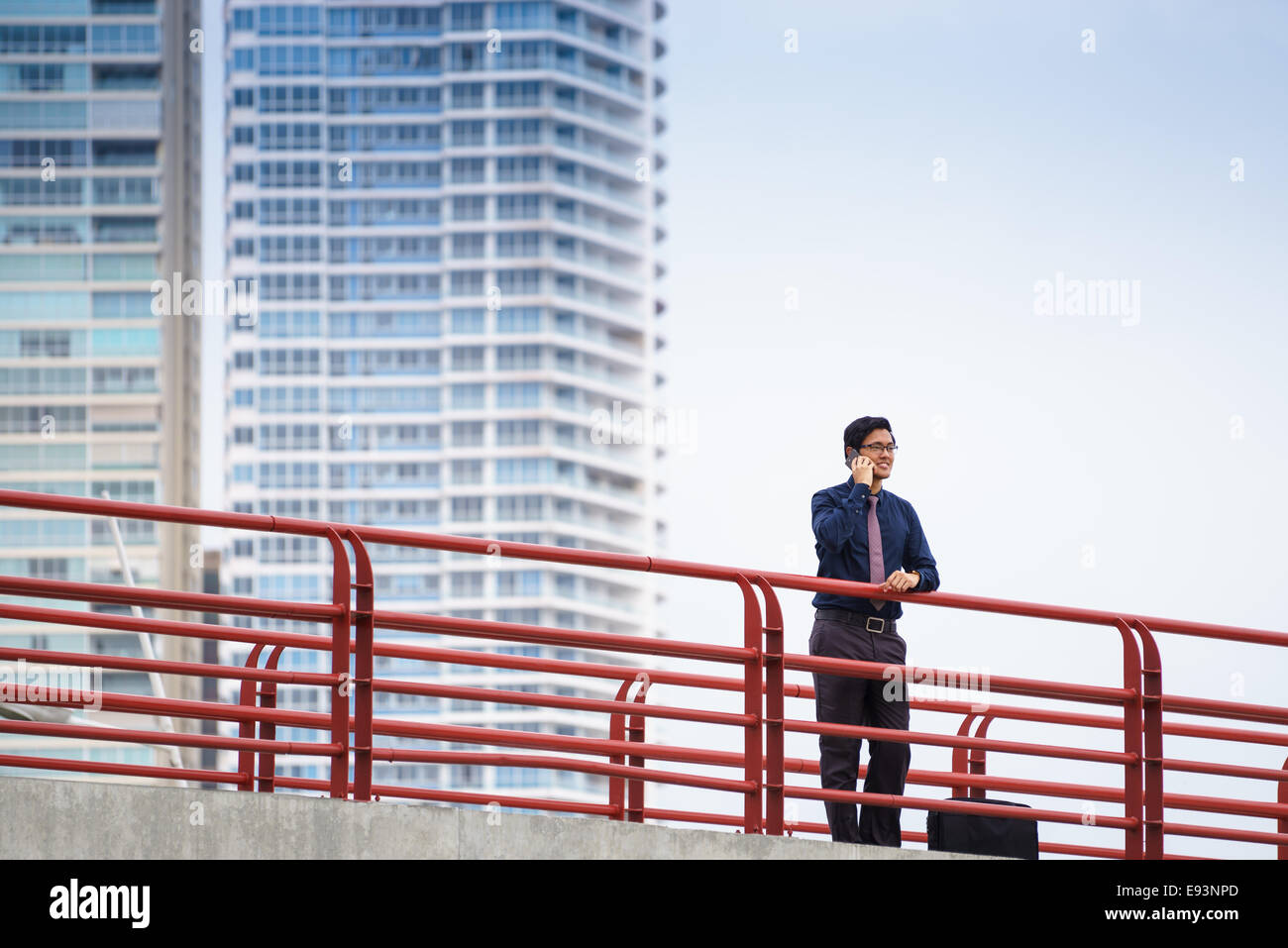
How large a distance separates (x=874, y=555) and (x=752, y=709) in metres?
1.10

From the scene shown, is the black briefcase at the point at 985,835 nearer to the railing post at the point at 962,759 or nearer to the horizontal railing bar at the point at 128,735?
the railing post at the point at 962,759

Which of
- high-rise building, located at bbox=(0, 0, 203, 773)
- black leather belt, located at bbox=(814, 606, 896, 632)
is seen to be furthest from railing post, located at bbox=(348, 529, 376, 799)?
high-rise building, located at bbox=(0, 0, 203, 773)

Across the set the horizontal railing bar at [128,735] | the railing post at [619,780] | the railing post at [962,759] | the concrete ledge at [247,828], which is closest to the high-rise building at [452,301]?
the railing post at [962,759]

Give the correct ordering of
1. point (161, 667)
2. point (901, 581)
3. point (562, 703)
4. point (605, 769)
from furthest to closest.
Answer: point (901, 581)
point (562, 703)
point (605, 769)
point (161, 667)

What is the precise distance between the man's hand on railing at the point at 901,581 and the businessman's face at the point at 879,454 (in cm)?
57

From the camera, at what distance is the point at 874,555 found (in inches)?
324

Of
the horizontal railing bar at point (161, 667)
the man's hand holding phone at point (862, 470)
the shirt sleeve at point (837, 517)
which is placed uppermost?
the man's hand holding phone at point (862, 470)

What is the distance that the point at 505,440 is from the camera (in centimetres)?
12950

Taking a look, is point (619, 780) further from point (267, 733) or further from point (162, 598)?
point (162, 598)

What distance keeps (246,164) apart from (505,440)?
99.0 ft

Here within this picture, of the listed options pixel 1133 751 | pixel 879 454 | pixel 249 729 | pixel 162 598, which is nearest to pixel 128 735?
pixel 162 598

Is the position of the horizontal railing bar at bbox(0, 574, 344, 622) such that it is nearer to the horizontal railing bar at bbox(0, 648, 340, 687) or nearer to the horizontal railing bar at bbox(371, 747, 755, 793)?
the horizontal railing bar at bbox(0, 648, 340, 687)

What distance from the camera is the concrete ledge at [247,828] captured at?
6316mm

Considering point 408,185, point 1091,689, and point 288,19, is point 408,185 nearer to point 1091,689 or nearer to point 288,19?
point 288,19
